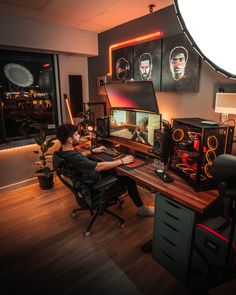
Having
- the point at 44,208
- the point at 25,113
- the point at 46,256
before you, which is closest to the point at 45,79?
the point at 25,113

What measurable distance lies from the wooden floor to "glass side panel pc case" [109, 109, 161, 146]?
0.87 metres

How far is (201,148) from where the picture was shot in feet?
4.82

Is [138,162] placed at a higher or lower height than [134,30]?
lower

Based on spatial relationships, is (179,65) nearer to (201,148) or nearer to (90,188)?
(201,148)

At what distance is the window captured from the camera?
2.95 meters

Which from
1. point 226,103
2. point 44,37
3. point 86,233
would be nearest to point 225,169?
point 226,103


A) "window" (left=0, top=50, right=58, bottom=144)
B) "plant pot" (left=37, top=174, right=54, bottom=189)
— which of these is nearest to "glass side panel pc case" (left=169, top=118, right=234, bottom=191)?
"plant pot" (left=37, top=174, right=54, bottom=189)

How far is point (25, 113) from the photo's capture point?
3.20 metres

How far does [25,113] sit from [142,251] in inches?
101

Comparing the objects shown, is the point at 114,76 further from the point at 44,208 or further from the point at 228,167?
the point at 228,167

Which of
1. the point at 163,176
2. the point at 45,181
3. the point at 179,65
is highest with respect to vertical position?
the point at 179,65

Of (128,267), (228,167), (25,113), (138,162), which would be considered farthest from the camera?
(25,113)

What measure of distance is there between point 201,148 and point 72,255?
1.43m

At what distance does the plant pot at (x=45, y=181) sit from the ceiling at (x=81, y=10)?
6.70ft
